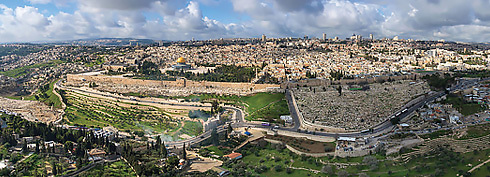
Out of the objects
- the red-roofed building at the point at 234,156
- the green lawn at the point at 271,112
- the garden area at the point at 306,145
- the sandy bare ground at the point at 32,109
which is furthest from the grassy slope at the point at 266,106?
the sandy bare ground at the point at 32,109

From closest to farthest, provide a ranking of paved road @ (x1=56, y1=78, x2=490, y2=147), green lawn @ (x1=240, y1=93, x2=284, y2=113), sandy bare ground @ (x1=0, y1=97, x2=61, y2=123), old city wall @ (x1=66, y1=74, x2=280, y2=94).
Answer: paved road @ (x1=56, y1=78, x2=490, y2=147), green lawn @ (x1=240, y1=93, x2=284, y2=113), sandy bare ground @ (x1=0, y1=97, x2=61, y2=123), old city wall @ (x1=66, y1=74, x2=280, y2=94)

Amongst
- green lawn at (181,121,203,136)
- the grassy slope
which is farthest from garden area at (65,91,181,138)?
Result: the grassy slope

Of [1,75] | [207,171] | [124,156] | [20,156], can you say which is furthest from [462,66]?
[1,75]

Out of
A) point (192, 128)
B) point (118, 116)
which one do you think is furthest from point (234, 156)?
point (118, 116)

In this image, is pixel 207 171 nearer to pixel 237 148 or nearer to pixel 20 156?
pixel 237 148

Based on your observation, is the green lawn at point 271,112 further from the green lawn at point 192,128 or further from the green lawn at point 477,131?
the green lawn at point 477,131

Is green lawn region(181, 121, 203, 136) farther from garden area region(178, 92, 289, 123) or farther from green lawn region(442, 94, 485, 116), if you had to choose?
green lawn region(442, 94, 485, 116)

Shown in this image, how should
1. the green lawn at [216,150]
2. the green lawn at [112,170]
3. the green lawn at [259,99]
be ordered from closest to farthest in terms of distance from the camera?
the green lawn at [112,170] → the green lawn at [216,150] → the green lawn at [259,99]
